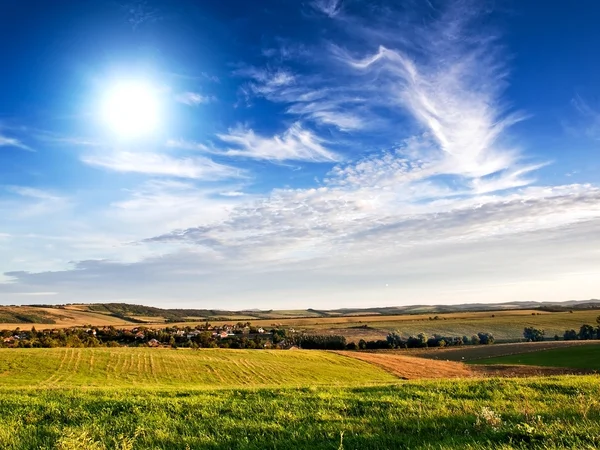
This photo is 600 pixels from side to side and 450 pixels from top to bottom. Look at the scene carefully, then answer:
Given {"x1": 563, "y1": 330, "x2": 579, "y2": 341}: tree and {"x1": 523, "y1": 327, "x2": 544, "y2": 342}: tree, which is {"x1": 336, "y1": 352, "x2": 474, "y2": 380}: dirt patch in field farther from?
{"x1": 563, "y1": 330, "x2": 579, "y2": 341}: tree

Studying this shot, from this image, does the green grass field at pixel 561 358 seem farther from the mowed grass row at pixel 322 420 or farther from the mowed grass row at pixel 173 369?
the mowed grass row at pixel 322 420

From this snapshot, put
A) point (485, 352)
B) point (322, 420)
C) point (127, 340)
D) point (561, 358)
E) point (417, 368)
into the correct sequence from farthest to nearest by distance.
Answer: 1. point (127, 340)
2. point (485, 352)
3. point (561, 358)
4. point (417, 368)
5. point (322, 420)

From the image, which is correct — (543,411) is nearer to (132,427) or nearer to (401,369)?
(132,427)

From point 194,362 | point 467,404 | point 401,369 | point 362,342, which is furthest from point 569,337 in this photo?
point 467,404

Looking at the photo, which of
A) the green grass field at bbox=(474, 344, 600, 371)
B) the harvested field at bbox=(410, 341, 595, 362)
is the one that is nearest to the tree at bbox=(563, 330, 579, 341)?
the harvested field at bbox=(410, 341, 595, 362)

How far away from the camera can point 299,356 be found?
8688cm

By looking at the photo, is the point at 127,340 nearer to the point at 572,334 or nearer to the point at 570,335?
the point at 570,335

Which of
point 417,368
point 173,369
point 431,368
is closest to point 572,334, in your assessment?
point 431,368

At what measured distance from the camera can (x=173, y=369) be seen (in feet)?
213

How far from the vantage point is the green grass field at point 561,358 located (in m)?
74.1

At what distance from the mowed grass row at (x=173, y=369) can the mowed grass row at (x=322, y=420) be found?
4031cm

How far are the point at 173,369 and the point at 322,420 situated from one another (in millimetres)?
61983

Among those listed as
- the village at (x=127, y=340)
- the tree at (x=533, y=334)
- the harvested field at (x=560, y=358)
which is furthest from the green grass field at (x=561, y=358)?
the village at (x=127, y=340)

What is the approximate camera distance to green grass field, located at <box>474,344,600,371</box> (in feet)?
243
